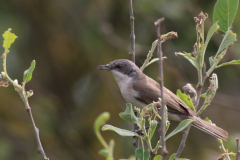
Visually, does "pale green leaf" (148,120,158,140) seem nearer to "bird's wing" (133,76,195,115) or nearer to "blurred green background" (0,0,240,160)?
"bird's wing" (133,76,195,115)

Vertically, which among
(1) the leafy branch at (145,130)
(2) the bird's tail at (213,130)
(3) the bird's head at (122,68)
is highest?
(3) the bird's head at (122,68)

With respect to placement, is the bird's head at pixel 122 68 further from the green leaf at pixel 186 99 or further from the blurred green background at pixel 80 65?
the green leaf at pixel 186 99

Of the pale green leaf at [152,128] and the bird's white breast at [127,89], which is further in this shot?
the bird's white breast at [127,89]

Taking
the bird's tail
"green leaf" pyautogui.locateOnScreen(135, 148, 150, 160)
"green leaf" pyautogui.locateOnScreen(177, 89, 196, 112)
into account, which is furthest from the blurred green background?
"green leaf" pyautogui.locateOnScreen(135, 148, 150, 160)

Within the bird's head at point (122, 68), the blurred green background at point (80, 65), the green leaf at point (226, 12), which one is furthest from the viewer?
the blurred green background at point (80, 65)

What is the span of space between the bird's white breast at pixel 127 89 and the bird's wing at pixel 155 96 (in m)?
0.05

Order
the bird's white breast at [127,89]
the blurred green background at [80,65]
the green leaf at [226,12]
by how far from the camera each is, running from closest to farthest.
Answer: the green leaf at [226,12]
the bird's white breast at [127,89]
the blurred green background at [80,65]

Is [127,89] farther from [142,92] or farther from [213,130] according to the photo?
[213,130]

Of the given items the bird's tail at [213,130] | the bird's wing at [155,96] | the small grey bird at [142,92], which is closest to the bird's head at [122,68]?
the small grey bird at [142,92]

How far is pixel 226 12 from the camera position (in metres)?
2.44

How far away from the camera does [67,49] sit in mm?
6031

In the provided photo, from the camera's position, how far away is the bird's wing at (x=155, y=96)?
3.82m

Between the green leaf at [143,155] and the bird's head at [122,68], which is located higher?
the bird's head at [122,68]

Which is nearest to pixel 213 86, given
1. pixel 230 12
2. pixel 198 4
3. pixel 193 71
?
pixel 230 12
